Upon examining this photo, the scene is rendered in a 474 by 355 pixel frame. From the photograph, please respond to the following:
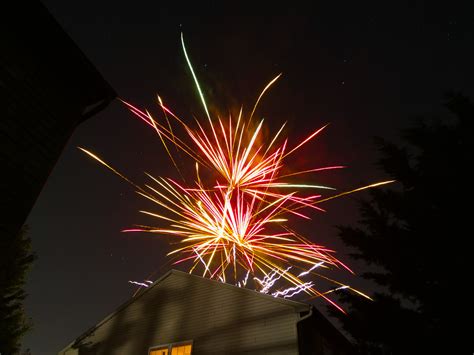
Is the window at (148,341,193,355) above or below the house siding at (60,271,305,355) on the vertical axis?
below

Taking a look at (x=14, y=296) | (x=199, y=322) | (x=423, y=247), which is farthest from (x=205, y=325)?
(x=14, y=296)

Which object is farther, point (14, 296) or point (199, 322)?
point (14, 296)

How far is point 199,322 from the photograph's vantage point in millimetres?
12297

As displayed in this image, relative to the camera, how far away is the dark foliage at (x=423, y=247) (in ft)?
28.9

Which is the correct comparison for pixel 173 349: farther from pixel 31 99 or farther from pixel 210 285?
pixel 31 99

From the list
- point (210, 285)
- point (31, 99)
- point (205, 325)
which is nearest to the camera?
point (31, 99)

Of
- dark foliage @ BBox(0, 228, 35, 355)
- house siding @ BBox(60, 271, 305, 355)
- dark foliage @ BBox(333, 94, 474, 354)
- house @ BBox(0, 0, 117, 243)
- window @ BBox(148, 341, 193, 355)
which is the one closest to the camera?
house @ BBox(0, 0, 117, 243)

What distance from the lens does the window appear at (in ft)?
39.5

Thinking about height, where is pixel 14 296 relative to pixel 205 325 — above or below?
above

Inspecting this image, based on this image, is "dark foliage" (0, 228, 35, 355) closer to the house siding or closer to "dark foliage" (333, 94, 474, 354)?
the house siding

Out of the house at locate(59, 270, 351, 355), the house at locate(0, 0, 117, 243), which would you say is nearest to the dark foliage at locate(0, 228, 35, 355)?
the house at locate(59, 270, 351, 355)

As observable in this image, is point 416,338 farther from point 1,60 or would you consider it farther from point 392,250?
point 1,60

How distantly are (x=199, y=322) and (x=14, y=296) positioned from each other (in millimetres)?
10953

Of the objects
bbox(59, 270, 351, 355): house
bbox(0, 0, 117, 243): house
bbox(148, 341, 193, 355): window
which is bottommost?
bbox(148, 341, 193, 355): window
